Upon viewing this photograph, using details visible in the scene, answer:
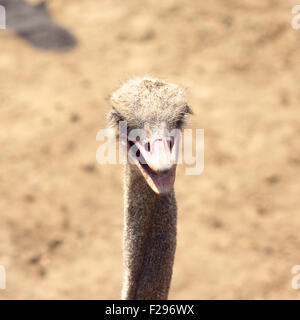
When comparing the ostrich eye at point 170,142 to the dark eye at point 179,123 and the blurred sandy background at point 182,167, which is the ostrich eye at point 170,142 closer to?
the dark eye at point 179,123

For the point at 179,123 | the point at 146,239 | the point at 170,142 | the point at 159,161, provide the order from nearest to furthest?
the point at 159,161
the point at 170,142
the point at 179,123
the point at 146,239

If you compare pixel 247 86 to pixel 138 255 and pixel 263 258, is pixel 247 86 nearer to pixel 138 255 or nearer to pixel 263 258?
pixel 263 258

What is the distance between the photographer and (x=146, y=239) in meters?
2.38

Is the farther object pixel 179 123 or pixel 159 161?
pixel 179 123

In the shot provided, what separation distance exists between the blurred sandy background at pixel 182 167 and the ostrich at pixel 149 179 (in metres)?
1.79

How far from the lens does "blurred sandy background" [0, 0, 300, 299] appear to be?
434 cm

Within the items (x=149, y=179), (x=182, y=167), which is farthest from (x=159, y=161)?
(x=182, y=167)

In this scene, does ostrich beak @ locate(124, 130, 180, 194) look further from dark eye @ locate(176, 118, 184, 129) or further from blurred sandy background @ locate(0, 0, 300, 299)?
blurred sandy background @ locate(0, 0, 300, 299)

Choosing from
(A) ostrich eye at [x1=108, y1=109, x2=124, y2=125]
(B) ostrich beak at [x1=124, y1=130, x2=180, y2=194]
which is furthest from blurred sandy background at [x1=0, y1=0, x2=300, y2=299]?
(B) ostrich beak at [x1=124, y1=130, x2=180, y2=194]

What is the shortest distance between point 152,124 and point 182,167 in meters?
3.18

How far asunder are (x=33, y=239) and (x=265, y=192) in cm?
210

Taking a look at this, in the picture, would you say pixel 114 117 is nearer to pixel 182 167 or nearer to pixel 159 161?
pixel 159 161

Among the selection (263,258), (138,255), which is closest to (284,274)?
(263,258)

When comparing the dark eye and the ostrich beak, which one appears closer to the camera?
the ostrich beak
